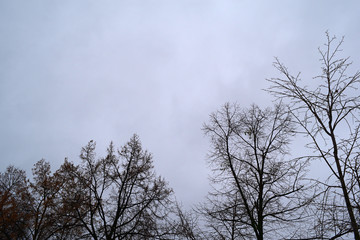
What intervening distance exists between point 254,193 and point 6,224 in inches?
665

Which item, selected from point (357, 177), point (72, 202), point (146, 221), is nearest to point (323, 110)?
point (357, 177)

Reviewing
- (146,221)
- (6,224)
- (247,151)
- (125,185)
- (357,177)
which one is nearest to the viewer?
(357,177)

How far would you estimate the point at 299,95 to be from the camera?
315cm

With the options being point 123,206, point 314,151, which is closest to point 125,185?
point 123,206

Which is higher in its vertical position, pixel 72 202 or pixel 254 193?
pixel 72 202

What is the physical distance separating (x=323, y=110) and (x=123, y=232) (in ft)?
41.9

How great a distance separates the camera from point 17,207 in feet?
58.6

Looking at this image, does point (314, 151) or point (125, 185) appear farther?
point (125, 185)

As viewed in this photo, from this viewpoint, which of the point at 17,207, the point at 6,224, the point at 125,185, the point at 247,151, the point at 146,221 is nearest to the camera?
the point at 247,151

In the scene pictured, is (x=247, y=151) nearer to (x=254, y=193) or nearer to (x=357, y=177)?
(x=254, y=193)

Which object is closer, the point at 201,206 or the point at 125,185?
the point at 201,206

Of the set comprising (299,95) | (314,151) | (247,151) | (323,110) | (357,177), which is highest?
(247,151)

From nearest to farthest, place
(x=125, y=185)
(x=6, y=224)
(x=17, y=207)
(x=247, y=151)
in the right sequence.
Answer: (x=247, y=151) → (x=125, y=185) → (x=6, y=224) → (x=17, y=207)

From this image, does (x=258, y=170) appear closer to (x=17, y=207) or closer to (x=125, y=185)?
(x=125, y=185)
